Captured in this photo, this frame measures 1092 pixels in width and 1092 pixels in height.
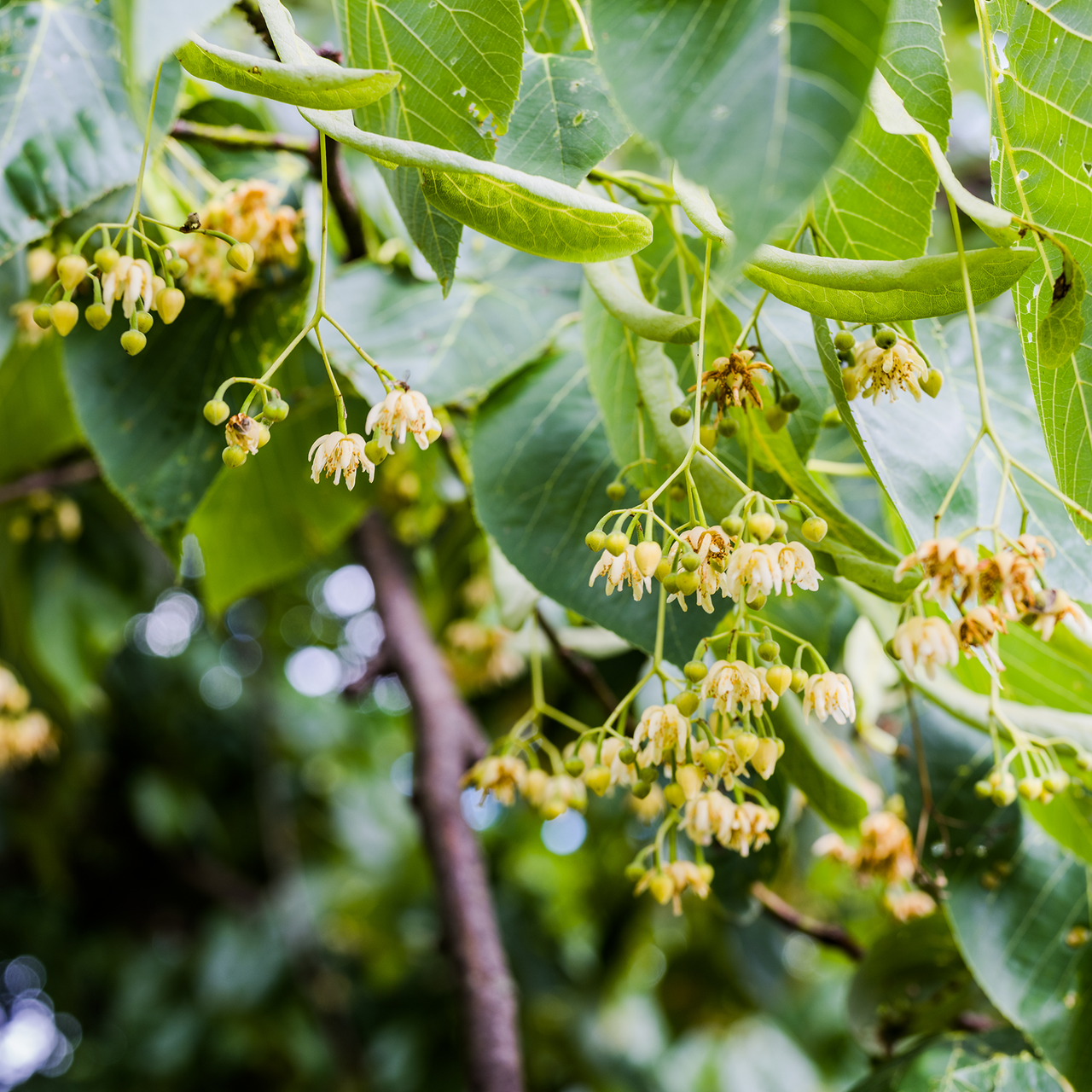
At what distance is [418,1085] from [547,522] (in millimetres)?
2452

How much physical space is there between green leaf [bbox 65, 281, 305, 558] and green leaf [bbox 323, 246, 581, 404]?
0.24ft

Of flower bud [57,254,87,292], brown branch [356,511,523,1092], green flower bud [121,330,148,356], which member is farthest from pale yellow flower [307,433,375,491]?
brown branch [356,511,523,1092]

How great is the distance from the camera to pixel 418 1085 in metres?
2.65

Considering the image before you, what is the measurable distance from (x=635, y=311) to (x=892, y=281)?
0.65ft

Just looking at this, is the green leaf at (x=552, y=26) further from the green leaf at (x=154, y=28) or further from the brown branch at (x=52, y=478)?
the brown branch at (x=52, y=478)

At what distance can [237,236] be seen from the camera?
3.19 feet

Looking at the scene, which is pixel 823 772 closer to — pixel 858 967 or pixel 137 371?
pixel 858 967

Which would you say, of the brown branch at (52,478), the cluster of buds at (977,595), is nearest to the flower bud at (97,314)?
the cluster of buds at (977,595)

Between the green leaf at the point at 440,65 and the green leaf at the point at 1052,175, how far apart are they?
38cm

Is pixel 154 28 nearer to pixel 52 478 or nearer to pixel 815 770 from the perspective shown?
pixel 815 770

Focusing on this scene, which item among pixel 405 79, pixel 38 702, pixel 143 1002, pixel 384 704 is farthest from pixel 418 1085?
pixel 405 79

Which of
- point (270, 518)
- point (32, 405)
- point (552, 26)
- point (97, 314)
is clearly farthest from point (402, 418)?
point (32, 405)

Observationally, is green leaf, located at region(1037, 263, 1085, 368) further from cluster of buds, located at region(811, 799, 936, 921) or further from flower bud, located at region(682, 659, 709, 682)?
cluster of buds, located at region(811, 799, 936, 921)

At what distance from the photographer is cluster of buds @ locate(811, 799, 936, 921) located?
1.03 metres
